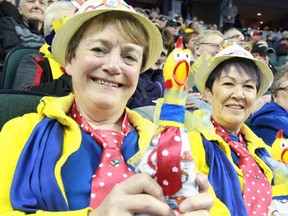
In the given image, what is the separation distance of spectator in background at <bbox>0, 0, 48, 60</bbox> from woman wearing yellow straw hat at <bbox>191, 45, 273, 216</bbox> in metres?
1.28

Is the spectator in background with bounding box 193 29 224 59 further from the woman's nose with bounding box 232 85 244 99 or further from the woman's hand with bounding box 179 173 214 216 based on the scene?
the woman's hand with bounding box 179 173 214 216

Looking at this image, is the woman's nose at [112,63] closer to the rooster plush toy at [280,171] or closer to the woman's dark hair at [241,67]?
the rooster plush toy at [280,171]

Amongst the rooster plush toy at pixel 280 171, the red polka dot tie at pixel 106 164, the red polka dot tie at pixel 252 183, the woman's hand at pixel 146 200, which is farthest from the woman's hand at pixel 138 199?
the red polka dot tie at pixel 252 183

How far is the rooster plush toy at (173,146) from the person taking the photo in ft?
2.25

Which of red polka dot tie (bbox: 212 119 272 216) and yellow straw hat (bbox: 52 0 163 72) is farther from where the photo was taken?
red polka dot tie (bbox: 212 119 272 216)

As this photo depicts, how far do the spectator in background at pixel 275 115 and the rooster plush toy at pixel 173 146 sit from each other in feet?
5.20

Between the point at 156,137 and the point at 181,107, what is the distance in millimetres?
68

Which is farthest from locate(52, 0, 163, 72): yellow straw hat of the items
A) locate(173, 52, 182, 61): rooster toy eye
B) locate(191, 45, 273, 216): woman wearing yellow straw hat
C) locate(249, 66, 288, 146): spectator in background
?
locate(249, 66, 288, 146): spectator in background

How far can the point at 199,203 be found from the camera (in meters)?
0.71

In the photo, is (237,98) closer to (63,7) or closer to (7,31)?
(63,7)

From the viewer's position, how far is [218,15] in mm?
14266

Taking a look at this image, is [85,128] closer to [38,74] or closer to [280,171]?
[280,171]

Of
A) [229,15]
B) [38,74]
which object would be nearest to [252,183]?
[38,74]

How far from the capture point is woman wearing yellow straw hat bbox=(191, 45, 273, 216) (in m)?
1.47
